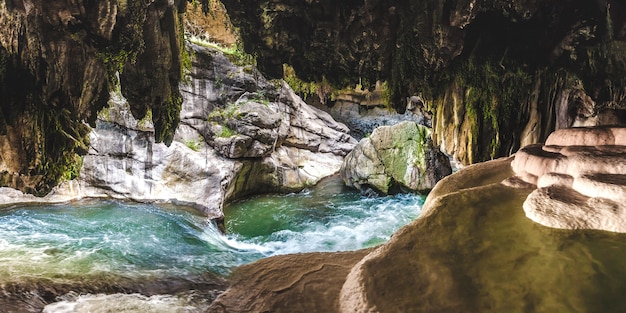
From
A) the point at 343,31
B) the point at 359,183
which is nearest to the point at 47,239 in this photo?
the point at 343,31

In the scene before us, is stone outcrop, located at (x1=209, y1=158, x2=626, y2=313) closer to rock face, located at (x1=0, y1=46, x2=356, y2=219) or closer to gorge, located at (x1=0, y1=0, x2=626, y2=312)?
gorge, located at (x1=0, y1=0, x2=626, y2=312)

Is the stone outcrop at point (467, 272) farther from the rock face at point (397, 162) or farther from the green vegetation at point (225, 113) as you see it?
the green vegetation at point (225, 113)

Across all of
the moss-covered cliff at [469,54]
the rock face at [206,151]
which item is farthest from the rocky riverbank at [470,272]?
the rock face at [206,151]

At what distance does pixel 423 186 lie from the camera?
16.0 metres

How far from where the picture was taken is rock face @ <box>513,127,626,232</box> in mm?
3557

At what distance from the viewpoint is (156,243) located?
8906mm

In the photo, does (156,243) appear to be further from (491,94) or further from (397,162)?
(397,162)

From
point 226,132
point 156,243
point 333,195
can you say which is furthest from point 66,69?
point 333,195

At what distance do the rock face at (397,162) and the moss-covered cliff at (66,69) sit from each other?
34.6 ft

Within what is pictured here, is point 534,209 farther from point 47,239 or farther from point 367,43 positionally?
point 47,239

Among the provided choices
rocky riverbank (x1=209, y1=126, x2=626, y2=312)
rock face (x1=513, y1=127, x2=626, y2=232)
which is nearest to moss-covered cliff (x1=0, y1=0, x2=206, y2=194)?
rocky riverbank (x1=209, y1=126, x2=626, y2=312)

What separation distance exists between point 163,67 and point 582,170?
843 centimetres

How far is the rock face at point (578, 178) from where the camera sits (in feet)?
11.7

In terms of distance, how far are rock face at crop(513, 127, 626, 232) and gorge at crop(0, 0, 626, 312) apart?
1.0 inches
